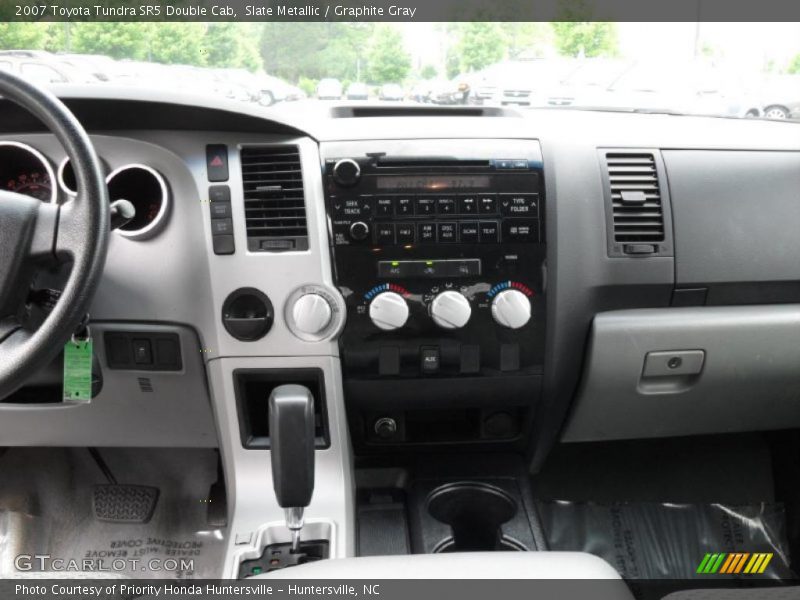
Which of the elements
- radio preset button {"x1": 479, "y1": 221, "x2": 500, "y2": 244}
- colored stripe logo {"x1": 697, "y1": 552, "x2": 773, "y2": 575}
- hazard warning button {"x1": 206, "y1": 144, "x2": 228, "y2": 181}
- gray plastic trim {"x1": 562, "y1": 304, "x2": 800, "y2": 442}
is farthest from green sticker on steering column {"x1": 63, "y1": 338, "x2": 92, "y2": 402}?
colored stripe logo {"x1": 697, "y1": 552, "x2": 773, "y2": 575}

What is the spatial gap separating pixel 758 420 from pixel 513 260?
872 millimetres

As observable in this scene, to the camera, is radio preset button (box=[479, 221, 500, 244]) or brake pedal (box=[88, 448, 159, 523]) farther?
brake pedal (box=[88, 448, 159, 523])

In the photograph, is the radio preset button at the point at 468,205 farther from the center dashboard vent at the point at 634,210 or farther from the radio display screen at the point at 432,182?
the center dashboard vent at the point at 634,210

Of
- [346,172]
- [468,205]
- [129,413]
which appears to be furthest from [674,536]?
[129,413]

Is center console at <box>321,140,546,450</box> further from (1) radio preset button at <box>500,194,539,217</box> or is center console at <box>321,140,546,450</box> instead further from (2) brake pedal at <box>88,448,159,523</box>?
(2) brake pedal at <box>88,448,159,523</box>

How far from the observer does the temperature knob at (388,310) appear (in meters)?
1.62

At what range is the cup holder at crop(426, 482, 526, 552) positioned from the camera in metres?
1.88

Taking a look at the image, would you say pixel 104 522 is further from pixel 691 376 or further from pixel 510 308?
pixel 691 376

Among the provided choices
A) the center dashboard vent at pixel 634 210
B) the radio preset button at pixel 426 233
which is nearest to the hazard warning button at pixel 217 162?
the radio preset button at pixel 426 233

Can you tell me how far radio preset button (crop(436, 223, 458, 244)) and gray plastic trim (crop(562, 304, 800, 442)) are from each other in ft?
1.35

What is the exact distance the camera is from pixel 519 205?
5.37 ft

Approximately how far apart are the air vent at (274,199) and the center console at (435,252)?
0.23 feet

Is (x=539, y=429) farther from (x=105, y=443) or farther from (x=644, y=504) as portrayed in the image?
(x=105, y=443)

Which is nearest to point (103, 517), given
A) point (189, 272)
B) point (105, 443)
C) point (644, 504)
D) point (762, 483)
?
point (105, 443)
